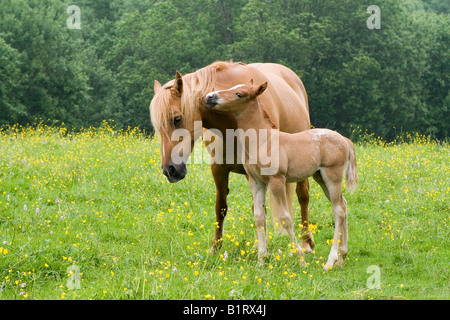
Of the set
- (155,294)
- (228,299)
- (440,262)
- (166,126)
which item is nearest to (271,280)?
(228,299)

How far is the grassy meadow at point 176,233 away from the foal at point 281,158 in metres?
0.44

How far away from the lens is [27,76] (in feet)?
119

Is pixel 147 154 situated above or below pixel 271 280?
below

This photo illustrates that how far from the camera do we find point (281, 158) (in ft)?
18.3

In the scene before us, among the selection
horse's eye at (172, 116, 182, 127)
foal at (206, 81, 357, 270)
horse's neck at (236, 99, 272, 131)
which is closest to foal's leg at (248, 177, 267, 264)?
foal at (206, 81, 357, 270)

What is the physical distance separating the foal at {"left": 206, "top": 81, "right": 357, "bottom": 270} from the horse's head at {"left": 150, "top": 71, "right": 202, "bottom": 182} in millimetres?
308

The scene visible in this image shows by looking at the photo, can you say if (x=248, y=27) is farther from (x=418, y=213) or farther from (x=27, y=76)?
(x=418, y=213)

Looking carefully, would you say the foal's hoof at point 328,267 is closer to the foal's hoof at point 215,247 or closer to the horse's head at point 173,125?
the foal's hoof at point 215,247

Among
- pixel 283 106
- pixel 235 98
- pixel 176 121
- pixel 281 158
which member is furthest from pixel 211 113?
pixel 283 106

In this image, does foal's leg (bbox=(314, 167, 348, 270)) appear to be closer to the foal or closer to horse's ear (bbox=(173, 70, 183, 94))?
the foal

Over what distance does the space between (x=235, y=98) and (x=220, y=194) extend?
164 centimetres

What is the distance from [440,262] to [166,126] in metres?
3.79

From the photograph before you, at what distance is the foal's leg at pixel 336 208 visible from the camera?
5.88m

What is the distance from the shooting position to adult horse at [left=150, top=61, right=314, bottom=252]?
17.5ft
